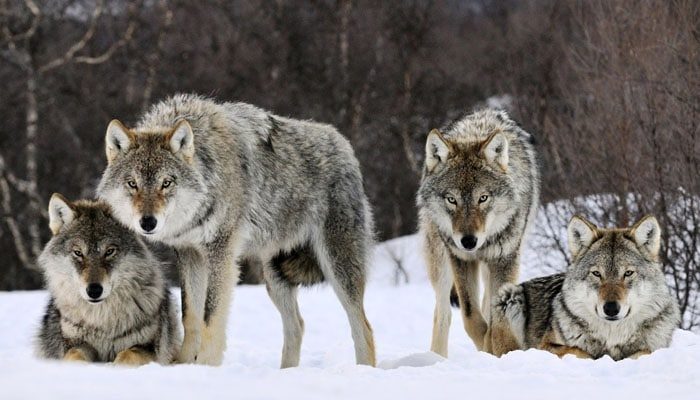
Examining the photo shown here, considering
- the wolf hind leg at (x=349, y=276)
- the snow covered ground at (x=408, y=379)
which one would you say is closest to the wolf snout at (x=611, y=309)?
the snow covered ground at (x=408, y=379)

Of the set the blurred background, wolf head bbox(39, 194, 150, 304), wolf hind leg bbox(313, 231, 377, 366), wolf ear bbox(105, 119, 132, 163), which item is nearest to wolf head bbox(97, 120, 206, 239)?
wolf ear bbox(105, 119, 132, 163)

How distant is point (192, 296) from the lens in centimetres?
625

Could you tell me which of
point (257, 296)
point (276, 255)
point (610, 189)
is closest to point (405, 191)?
point (257, 296)

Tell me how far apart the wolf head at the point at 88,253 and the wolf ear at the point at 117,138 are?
343mm

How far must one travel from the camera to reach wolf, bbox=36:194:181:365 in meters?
5.71

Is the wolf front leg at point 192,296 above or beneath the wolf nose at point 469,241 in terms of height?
beneath

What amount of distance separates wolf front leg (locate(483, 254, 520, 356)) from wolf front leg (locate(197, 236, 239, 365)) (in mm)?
1786

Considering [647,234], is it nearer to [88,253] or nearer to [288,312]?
[288,312]

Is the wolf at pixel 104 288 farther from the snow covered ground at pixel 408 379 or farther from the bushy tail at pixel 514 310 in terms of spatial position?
the bushy tail at pixel 514 310

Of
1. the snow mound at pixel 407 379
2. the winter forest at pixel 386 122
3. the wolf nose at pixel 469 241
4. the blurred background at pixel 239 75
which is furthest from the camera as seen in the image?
the blurred background at pixel 239 75

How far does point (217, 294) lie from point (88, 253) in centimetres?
83

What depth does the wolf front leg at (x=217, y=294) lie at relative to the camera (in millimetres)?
6074

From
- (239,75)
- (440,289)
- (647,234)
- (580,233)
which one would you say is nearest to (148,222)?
(440,289)

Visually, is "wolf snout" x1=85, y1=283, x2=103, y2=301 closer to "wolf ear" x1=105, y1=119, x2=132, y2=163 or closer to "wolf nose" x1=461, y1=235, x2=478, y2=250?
"wolf ear" x1=105, y1=119, x2=132, y2=163
